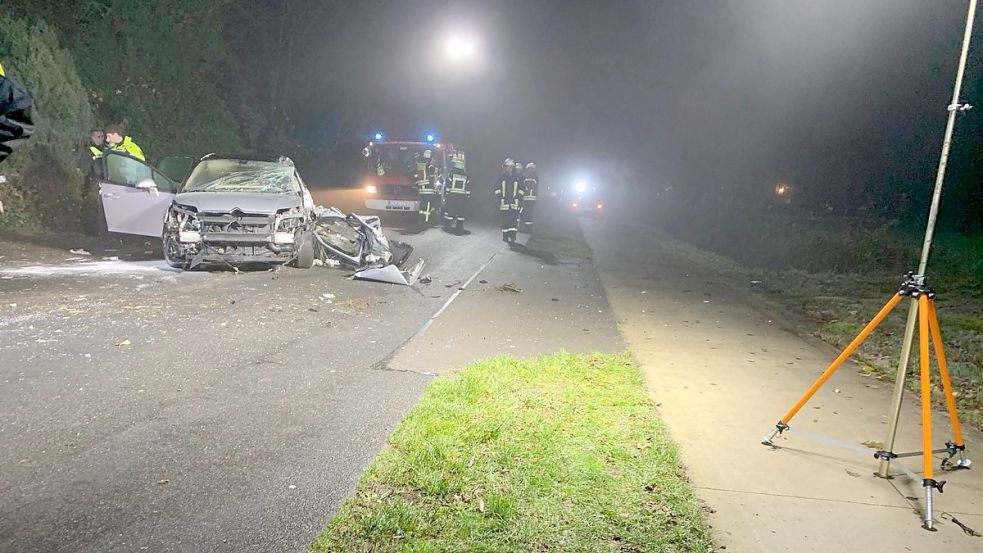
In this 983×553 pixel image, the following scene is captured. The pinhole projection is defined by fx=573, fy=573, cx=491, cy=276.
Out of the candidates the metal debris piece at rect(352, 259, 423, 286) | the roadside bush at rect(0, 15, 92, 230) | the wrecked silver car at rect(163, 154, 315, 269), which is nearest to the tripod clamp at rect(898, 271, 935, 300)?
the metal debris piece at rect(352, 259, 423, 286)

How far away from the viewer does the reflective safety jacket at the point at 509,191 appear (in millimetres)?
16078

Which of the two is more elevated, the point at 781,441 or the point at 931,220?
the point at 931,220

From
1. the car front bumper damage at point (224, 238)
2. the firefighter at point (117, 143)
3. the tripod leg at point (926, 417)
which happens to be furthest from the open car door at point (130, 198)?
the tripod leg at point (926, 417)

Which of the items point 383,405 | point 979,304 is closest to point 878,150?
point 979,304

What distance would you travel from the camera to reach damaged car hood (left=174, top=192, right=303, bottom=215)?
9.26 metres

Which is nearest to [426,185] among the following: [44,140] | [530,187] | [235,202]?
[530,187]

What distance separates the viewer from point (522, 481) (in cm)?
347

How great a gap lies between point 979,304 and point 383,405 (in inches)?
440

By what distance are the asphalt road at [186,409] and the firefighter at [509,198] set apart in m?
8.27

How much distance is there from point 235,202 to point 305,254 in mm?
1508

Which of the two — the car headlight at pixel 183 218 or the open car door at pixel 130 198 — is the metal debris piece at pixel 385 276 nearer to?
the car headlight at pixel 183 218

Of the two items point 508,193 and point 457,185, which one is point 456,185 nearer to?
point 457,185

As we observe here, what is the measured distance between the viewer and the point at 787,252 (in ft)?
60.6

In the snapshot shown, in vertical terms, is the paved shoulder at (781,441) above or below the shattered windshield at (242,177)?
below
